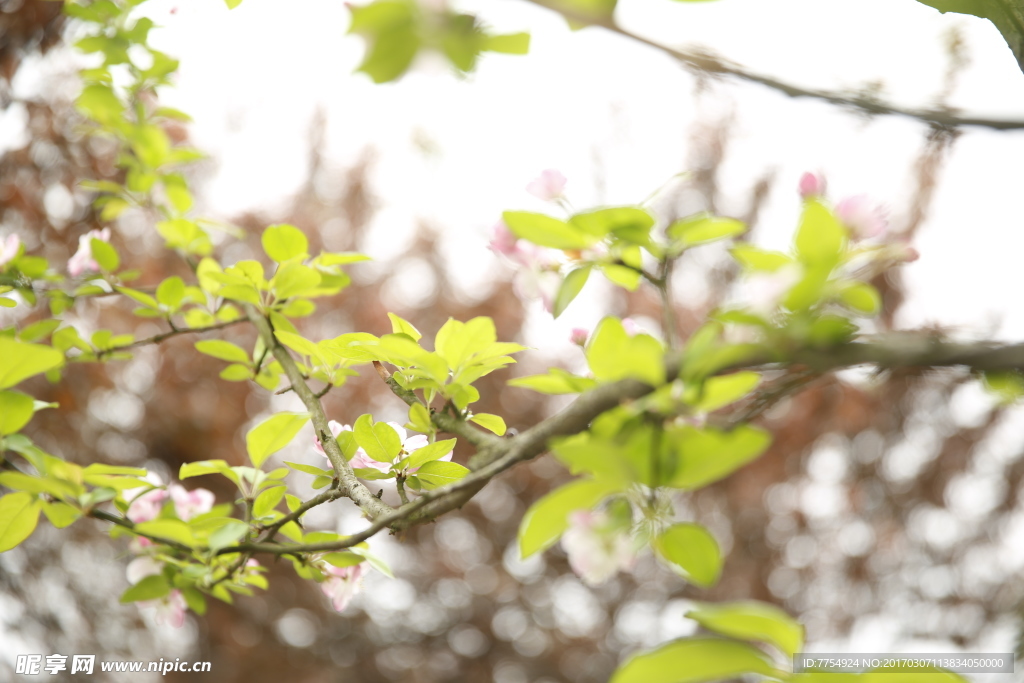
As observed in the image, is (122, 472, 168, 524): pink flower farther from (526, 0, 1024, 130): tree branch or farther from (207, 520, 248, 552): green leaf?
(526, 0, 1024, 130): tree branch

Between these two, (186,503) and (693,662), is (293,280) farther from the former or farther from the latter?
(693,662)

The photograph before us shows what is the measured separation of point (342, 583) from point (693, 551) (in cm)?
54

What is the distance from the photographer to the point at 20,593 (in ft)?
7.92

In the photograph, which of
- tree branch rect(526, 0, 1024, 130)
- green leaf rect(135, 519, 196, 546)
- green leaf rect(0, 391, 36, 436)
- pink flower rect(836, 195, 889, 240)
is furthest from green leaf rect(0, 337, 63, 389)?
pink flower rect(836, 195, 889, 240)

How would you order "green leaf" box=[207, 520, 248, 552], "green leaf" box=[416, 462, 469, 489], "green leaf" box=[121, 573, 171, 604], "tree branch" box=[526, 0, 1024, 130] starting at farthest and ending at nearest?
"green leaf" box=[121, 573, 171, 604]
"green leaf" box=[416, 462, 469, 489]
"green leaf" box=[207, 520, 248, 552]
"tree branch" box=[526, 0, 1024, 130]

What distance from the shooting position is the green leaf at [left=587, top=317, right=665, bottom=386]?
1.16 ft

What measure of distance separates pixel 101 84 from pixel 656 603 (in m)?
2.86

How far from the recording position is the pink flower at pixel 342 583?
31.0 inches

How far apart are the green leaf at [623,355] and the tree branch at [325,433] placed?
0.84 feet

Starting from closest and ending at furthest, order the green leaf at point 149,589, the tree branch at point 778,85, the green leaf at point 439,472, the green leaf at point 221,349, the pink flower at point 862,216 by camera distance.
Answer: the tree branch at point 778,85
the pink flower at point 862,216
the green leaf at point 439,472
the green leaf at point 149,589
the green leaf at point 221,349

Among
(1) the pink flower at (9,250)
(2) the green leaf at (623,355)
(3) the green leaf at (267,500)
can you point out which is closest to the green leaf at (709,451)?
(2) the green leaf at (623,355)

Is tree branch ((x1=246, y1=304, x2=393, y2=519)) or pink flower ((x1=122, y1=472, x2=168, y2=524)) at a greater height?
tree branch ((x1=246, y1=304, x2=393, y2=519))

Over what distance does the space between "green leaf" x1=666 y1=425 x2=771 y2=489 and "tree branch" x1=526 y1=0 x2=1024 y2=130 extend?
202 mm

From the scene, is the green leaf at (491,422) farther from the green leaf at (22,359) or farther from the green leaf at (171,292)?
the green leaf at (171,292)
